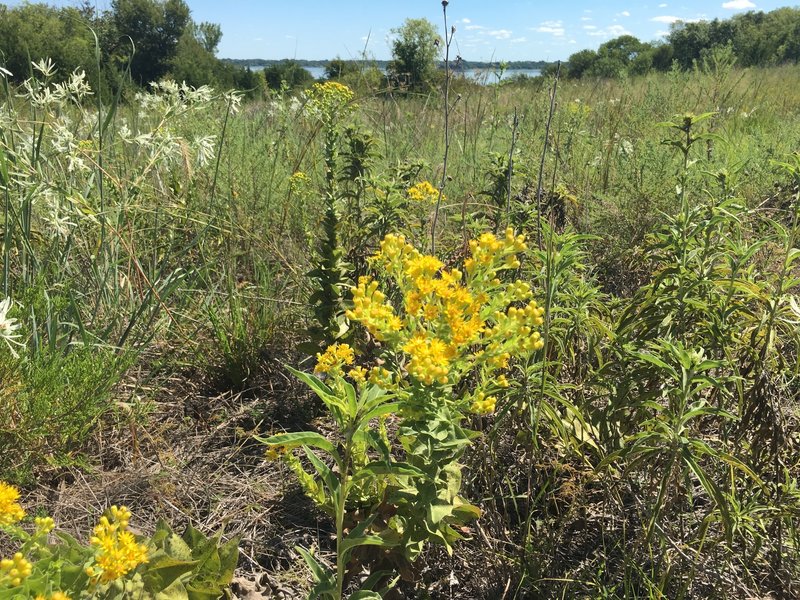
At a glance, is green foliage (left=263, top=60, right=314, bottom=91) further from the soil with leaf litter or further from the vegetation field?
the soil with leaf litter

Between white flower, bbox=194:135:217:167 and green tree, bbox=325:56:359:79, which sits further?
green tree, bbox=325:56:359:79

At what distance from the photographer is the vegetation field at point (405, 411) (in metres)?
1.10

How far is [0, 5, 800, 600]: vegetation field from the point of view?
1.10 m

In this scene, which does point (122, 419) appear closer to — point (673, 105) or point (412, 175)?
point (412, 175)

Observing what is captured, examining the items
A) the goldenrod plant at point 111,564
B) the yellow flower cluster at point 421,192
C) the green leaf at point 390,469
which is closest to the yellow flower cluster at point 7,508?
the goldenrod plant at point 111,564

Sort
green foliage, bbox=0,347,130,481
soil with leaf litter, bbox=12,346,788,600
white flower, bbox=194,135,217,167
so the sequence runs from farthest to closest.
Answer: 1. white flower, bbox=194,135,217,167
2. green foliage, bbox=0,347,130,481
3. soil with leaf litter, bbox=12,346,788,600

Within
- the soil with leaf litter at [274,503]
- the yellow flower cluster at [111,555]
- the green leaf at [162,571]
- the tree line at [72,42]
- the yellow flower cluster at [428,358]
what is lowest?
the soil with leaf litter at [274,503]

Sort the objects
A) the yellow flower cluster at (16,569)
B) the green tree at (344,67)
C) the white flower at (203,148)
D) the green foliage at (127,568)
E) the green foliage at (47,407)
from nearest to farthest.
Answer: the yellow flower cluster at (16,569) < the green foliage at (127,568) < the green foliage at (47,407) < the white flower at (203,148) < the green tree at (344,67)

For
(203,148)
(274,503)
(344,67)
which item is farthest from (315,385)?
(344,67)

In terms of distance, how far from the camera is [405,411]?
1049mm

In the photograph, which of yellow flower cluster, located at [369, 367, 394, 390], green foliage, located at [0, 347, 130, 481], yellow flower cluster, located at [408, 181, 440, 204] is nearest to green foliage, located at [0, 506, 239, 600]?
green foliage, located at [0, 347, 130, 481]

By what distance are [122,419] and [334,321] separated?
2.50 ft

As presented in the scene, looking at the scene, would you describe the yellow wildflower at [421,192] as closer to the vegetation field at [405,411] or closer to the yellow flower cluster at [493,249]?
the vegetation field at [405,411]

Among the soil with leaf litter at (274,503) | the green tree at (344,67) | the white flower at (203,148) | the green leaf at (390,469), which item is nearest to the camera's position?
the green leaf at (390,469)
